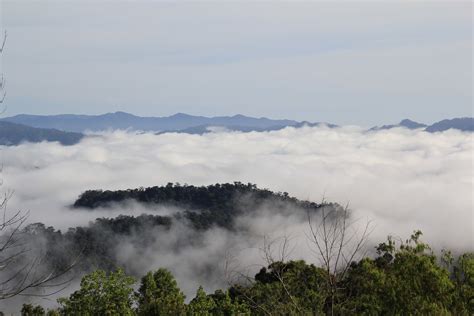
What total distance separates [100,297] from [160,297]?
4743 mm

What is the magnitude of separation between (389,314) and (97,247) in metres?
83.7

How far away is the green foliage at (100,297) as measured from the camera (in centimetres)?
2802

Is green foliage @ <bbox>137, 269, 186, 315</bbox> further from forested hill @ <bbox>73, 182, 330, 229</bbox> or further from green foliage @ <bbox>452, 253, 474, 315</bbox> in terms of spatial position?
forested hill @ <bbox>73, 182, 330, 229</bbox>

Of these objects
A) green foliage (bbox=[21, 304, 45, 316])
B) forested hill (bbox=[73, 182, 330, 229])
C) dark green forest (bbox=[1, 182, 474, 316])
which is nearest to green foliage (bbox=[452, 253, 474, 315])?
dark green forest (bbox=[1, 182, 474, 316])

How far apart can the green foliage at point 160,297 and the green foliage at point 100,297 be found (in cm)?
138

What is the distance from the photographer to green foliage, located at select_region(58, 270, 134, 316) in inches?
1103

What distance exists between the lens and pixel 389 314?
603 inches

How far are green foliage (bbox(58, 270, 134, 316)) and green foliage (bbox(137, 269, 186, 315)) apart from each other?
138 cm

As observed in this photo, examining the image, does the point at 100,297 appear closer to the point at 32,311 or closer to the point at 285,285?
the point at 32,311

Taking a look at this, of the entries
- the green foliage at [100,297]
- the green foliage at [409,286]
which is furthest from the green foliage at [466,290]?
the green foliage at [100,297]

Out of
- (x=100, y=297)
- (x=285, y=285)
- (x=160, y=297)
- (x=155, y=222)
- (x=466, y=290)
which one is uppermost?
(x=285, y=285)

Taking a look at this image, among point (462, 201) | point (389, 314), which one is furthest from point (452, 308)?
point (462, 201)

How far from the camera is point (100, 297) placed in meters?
28.3

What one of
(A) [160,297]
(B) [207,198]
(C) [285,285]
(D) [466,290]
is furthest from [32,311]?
(B) [207,198]
